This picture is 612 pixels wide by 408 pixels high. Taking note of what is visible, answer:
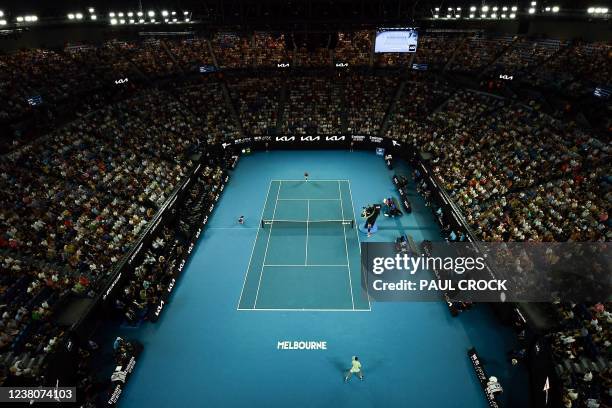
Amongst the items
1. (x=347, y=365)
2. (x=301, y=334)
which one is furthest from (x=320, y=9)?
(x=347, y=365)

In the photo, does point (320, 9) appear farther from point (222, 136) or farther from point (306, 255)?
point (306, 255)

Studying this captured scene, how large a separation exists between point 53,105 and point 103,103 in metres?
4.71

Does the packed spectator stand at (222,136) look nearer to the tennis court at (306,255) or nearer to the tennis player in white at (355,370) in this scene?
the tennis court at (306,255)

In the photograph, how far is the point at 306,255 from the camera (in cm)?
2189

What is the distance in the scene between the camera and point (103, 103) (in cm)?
3136

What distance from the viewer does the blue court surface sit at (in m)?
14.1

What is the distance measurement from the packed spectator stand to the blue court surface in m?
2.38

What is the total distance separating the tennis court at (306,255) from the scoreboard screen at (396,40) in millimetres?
11711

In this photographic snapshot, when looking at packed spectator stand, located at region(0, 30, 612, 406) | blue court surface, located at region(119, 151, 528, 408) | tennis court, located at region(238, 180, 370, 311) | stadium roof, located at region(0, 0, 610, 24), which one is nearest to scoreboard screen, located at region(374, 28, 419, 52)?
stadium roof, located at region(0, 0, 610, 24)

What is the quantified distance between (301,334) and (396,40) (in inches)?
933

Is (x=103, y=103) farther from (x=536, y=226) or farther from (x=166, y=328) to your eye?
(x=536, y=226)

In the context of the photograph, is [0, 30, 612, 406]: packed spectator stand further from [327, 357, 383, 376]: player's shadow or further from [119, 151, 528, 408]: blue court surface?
[327, 357, 383, 376]: player's shadow

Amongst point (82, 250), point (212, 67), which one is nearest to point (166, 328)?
point (82, 250)

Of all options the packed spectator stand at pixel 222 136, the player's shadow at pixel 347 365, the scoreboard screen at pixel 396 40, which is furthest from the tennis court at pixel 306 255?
the scoreboard screen at pixel 396 40
